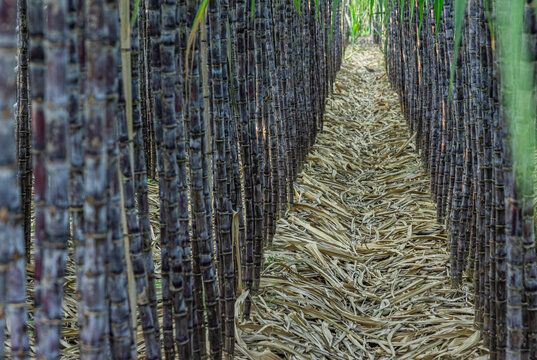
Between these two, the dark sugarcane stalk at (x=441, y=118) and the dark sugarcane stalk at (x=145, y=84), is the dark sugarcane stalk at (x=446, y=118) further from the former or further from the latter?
the dark sugarcane stalk at (x=145, y=84)

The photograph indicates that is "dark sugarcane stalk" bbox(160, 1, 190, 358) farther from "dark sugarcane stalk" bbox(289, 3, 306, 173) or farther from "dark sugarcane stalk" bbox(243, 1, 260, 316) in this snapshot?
"dark sugarcane stalk" bbox(289, 3, 306, 173)

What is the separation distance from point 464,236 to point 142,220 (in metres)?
1.32

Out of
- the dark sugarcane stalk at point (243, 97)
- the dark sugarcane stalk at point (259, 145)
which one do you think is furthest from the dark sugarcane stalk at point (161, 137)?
the dark sugarcane stalk at point (259, 145)

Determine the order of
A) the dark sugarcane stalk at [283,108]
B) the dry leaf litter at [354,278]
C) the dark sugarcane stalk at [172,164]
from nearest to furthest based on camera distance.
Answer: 1. the dark sugarcane stalk at [172,164]
2. the dry leaf litter at [354,278]
3. the dark sugarcane stalk at [283,108]

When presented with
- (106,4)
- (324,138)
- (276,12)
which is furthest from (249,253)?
(324,138)


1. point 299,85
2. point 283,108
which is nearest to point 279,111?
point 283,108

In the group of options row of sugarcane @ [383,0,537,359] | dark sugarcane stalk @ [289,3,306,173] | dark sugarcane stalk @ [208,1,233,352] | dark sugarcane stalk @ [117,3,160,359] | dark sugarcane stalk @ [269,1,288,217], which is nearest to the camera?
row of sugarcane @ [383,0,537,359]

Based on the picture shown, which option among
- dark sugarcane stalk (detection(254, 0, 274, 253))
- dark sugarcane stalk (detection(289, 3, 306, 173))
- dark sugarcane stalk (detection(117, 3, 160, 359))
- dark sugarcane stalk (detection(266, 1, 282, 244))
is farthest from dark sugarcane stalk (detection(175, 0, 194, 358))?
dark sugarcane stalk (detection(289, 3, 306, 173))

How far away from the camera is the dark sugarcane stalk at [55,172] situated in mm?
799

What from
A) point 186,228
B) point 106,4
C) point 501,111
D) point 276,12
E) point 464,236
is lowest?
point 464,236

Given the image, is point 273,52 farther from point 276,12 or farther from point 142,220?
point 142,220

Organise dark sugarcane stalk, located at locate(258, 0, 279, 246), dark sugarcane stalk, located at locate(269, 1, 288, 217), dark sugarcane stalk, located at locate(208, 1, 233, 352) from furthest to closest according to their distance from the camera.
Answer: dark sugarcane stalk, located at locate(269, 1, 288, 217) < dark sugarcane stalk, located at locate(258, 0, 279, 246) < dark sugarcane stalk, located at locate(208, 1, 233, 352)

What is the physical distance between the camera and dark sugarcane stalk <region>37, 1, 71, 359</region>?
80 cm

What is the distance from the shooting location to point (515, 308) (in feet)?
4.15
